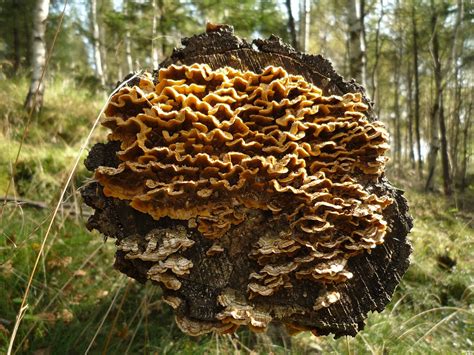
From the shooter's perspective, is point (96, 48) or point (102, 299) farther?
point (96, 48)

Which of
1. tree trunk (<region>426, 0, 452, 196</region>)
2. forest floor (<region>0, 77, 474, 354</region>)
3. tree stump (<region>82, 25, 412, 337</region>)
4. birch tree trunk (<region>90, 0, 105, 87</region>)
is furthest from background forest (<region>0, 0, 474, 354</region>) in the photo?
tree trunk (<region>426, 0, 452, 196</region>)

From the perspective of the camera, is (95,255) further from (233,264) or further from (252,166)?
(252,166)

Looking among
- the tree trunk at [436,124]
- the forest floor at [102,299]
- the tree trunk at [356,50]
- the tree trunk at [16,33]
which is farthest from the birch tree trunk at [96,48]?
the tree trunk at [436,124]

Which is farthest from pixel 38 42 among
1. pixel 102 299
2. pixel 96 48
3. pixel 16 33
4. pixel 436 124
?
pixel 436 124

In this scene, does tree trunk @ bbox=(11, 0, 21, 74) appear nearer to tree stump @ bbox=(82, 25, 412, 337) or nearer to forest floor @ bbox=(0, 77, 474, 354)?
forest floor @ bbox=(0, 77, 474, 354)

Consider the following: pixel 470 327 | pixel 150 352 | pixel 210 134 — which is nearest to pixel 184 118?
pixel 210 134

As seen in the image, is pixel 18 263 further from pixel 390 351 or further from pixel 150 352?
pixel 390 351
